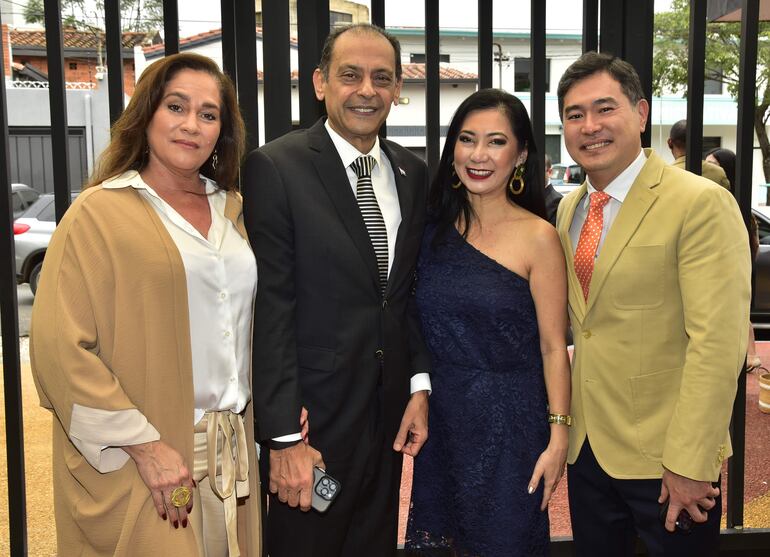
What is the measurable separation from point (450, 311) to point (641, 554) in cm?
145

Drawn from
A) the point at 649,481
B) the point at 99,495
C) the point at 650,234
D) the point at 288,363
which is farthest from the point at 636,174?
the point at 99,495

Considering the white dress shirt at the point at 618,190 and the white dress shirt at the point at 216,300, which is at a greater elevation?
the white dress shirt at the point at 618,190

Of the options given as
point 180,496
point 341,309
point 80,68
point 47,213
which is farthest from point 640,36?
point 80,68

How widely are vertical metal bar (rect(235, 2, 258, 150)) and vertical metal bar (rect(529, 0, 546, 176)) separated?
34.8 inches

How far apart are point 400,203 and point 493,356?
20.4 inches

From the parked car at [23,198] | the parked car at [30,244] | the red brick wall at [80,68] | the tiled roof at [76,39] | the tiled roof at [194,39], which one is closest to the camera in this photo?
the parked car at [30,244]

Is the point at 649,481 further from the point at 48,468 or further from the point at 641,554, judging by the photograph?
the point at 48,468

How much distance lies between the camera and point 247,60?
2500mm

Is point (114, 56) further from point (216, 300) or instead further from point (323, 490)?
point (323, 490)

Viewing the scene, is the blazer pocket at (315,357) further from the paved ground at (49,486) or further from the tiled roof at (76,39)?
the tiled roof at (76,39)

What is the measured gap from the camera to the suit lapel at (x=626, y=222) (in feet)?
6.45

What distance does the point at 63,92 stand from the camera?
2.41m

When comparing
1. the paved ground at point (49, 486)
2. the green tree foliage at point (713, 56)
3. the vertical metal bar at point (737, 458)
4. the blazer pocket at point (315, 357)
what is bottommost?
the paved ground at point (49, 486)

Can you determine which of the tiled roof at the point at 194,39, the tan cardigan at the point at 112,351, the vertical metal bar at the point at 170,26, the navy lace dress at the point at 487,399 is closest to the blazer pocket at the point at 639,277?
the navy lace dress at the point at 487,399
